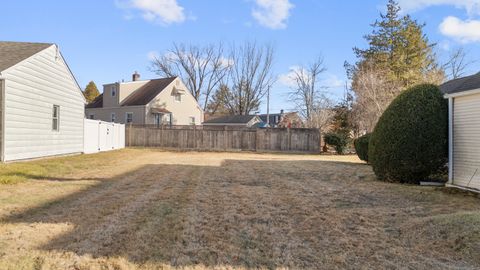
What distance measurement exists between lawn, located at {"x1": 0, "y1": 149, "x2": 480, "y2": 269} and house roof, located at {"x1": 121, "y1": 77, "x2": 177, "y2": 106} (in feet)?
74.9

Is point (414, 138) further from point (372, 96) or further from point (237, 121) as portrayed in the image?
point (237, 121)

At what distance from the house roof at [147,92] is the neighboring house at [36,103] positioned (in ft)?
45.4

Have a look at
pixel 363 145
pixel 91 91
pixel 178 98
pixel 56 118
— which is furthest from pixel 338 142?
pixel 91 91

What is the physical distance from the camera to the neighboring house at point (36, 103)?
11.3 meters

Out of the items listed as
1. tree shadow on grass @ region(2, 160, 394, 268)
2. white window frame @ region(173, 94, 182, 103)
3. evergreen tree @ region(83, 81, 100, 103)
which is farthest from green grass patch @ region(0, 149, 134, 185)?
evergreen tree @ region(83, 81, 100, 103)

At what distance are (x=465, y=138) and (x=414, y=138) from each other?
1.05 m

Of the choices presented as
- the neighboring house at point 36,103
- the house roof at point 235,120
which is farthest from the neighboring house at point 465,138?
the house roof at point 235,120

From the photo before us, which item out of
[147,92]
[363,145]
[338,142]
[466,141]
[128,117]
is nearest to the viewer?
[466,141]

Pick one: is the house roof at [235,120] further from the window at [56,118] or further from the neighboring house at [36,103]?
the window at [56,118]

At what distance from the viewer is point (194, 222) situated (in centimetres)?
509

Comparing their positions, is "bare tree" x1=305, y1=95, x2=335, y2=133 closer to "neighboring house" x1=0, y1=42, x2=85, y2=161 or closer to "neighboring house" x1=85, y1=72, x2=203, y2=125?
"neighboring house" x1=85, y1=72, x2=203, y2=125

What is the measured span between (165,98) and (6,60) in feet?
66.4

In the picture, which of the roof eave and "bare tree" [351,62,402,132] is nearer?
the roof eave

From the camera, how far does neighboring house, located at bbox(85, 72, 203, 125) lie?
30.6 m
